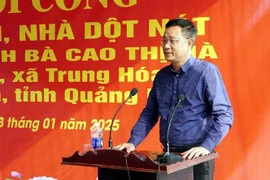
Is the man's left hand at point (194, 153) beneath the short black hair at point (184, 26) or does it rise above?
beneath

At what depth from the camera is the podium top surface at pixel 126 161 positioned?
6.22ft

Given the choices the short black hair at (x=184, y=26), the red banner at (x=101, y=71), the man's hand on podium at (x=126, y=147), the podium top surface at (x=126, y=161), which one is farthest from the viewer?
the red banner at (x=101, y=71)

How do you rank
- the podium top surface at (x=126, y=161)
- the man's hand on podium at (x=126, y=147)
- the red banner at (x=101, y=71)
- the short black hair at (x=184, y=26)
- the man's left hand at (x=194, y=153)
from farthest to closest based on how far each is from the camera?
the red banner at (x=101, y=71) < the short black hair at (x=184, y=26) < the man's hand on podium at (x=126, y=147) < the man's left hand at (x=194, y=153) < the podium top surface at (x=126, y=161)

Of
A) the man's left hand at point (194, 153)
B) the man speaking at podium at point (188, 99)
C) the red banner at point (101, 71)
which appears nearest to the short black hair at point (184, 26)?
the man speaking at podium at point (188, 99)

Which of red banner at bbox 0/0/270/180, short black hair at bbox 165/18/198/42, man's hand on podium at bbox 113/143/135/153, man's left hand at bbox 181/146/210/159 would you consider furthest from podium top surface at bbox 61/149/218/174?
red banner at bbox 0/0/270/180

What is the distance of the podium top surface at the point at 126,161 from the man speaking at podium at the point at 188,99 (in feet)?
0.76

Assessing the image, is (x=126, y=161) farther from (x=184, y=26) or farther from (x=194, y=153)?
(x=184, y=26)

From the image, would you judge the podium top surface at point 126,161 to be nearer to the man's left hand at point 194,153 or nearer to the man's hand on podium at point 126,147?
the man's left hand at point 194,153

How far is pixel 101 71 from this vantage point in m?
3.74

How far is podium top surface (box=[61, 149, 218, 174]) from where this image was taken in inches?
74.7

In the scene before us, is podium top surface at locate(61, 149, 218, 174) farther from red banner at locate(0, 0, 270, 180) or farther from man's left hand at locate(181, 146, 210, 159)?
red banner at locate(0, 0, 270, 180)

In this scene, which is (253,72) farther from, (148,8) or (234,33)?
(148,8)

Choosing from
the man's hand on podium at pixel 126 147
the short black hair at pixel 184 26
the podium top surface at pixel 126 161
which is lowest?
the podium top surface at pixel 126 161

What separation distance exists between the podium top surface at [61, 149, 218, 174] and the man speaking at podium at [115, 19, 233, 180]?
0.23 metres
